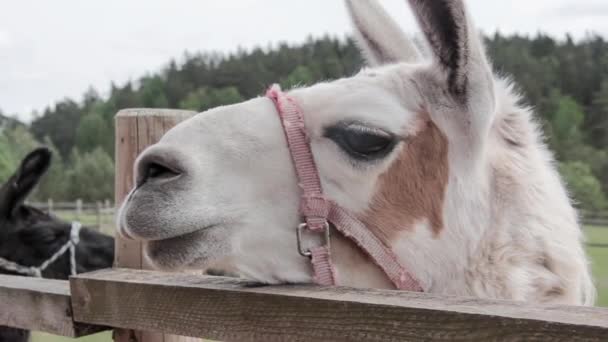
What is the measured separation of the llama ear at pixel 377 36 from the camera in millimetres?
2652

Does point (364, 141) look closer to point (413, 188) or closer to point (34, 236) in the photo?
point (413, 188)

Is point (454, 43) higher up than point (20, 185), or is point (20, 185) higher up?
point (454, 43)

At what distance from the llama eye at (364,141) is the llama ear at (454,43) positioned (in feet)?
0.89

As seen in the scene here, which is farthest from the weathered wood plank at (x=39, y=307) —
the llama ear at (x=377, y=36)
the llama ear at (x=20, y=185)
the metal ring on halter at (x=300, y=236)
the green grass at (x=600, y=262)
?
the green grass at (x=600, y=262)

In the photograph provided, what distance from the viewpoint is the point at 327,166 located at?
2023mm

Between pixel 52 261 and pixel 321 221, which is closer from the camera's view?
pixel 321 221

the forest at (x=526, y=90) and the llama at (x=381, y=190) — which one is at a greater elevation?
the forest at (x=526, y=90)

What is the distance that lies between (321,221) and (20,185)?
10.7 ft

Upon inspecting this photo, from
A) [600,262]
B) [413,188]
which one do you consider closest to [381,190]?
[413,188]

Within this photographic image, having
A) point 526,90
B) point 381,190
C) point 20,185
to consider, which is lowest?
point 381,190

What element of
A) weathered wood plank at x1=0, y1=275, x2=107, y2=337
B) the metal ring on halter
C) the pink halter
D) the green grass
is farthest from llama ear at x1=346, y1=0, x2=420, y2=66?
the green grass

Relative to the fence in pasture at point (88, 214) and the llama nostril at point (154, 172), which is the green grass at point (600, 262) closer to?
the llama nostril at point (154, 172)

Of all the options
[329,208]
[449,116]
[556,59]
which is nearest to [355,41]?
[449,116]

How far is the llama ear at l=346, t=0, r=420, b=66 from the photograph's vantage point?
265 cm
